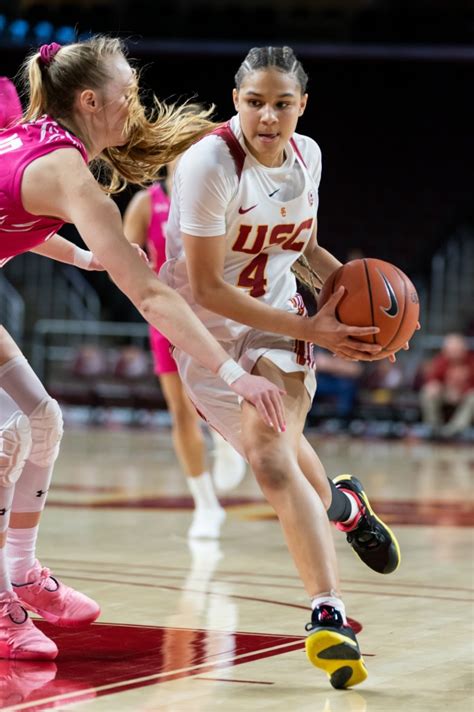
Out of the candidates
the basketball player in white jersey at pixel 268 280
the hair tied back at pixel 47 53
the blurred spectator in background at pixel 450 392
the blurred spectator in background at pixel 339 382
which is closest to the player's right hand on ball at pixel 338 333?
the basketball player in white jersey at pixel 268 280

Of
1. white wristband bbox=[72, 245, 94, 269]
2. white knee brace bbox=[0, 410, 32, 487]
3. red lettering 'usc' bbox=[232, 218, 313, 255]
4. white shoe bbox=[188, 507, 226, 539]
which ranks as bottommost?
white shoe bbox=[188, 507, 226, 539]

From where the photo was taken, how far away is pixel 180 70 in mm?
21062

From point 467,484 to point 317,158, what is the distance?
5833mm

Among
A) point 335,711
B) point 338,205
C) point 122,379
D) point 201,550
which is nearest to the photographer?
point 335,711

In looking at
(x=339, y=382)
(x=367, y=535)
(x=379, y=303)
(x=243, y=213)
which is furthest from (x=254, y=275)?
(x=339, y=382)

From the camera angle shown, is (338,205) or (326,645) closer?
(326,645)

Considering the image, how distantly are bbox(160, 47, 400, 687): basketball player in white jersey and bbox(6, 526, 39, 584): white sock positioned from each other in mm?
655

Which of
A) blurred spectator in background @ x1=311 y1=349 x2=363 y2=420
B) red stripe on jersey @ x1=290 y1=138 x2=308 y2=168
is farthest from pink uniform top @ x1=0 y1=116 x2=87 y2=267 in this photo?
blurred spectator in background @ x1=311 y1=349 x2=363 y2=420

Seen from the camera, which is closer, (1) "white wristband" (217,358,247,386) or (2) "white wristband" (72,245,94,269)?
(1) "white wristband" (217,358,247,386)

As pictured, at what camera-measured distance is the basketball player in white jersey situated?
349 cm

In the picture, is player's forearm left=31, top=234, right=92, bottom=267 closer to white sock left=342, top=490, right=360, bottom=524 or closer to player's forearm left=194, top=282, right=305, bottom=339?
player's forearm left=194, top=282, right=305, bottom=339

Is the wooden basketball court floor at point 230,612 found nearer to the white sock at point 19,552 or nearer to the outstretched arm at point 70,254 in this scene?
the white sock at point 19,552

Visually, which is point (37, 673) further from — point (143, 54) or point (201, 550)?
point (143, 54)

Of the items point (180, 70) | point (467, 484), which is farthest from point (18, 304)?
point (467, 484)
